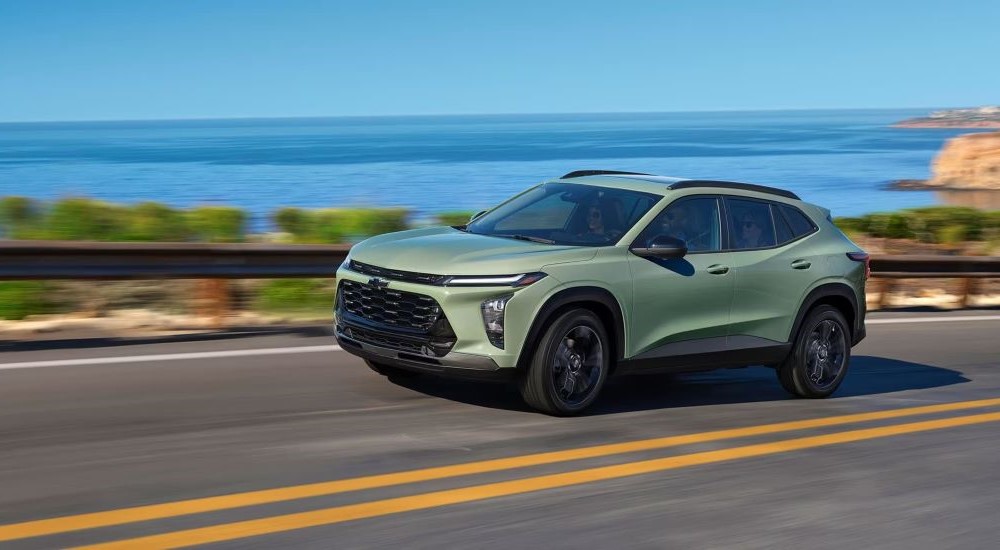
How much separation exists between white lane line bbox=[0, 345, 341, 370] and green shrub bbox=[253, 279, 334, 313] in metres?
2.61

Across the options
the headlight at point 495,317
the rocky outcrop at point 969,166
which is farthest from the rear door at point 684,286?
the rocky outcrop at point 969,166

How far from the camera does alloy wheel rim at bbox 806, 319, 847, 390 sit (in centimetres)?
905

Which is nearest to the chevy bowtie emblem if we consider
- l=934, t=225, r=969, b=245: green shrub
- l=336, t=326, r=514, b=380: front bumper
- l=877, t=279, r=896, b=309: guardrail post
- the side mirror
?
l=336, t=326, r=514, b=380: front bumper

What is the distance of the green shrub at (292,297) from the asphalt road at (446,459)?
2.67m

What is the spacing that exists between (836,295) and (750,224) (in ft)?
3.17

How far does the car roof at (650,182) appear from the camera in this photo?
8.37 meters

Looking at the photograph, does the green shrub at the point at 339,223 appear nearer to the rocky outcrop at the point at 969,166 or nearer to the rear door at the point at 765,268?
the rear door at the point at 765,268

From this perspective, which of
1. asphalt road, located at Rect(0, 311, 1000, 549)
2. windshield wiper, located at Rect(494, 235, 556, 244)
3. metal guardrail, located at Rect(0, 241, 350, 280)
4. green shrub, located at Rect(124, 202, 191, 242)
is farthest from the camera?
green shrub, located at Rect(124, 202, 191, 242)

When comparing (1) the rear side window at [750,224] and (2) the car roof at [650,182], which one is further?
(1) the rear side window at [750,224]

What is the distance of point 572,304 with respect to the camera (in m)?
7.48

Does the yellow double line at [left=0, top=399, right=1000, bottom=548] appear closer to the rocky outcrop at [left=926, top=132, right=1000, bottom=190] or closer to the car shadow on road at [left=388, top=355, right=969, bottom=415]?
the car shadow on road at [left=388, top=355, right=969, bottom=415]

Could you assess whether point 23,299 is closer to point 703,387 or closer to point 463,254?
point 463,254

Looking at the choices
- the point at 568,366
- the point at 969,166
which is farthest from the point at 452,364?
the point at 969,166

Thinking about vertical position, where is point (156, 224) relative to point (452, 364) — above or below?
above
